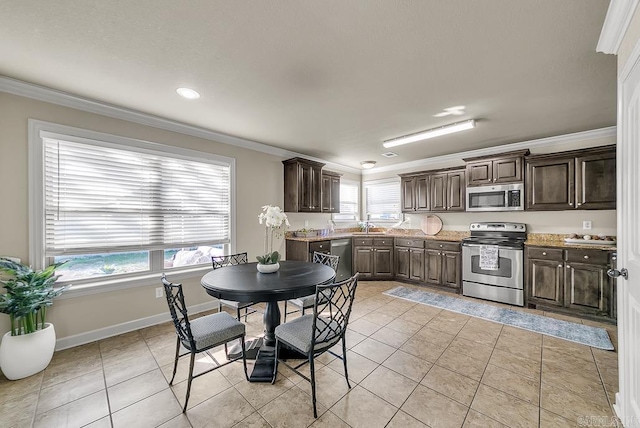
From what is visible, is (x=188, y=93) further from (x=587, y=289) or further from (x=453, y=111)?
(x=587, y=289)

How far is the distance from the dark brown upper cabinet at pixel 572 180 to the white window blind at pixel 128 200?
4.71 meters

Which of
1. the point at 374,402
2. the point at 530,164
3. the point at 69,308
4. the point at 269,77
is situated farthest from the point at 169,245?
the point at 530,164

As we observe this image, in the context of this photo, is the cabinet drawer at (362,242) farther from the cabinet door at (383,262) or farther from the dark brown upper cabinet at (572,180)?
the dark brown upper cabinet at (572,180)

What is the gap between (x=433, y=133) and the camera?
11.5 ft

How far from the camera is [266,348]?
2.49 m

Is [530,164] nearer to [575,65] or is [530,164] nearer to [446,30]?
[575,65]

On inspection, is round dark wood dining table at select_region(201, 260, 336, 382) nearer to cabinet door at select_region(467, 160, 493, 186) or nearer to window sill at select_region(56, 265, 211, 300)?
window sill at select_region(56, 265, 211, 300)

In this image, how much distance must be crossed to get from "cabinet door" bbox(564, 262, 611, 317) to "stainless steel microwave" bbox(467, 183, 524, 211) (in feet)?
3.58

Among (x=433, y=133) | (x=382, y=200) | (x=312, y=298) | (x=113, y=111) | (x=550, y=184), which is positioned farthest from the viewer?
(x=382, y=200)

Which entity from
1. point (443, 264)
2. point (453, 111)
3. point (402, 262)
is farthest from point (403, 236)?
point (453, 111)

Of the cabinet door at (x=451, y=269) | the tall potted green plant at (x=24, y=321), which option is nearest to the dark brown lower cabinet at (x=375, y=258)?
the cabinet door at (x=451, y=269)

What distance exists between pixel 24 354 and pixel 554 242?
6273 millimetres

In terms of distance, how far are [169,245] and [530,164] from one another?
17.7 ft

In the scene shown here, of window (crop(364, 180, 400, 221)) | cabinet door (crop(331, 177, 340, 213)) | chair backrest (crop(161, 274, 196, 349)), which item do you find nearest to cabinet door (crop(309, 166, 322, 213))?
cabinet door (crop(331, 177, 340, 213))
